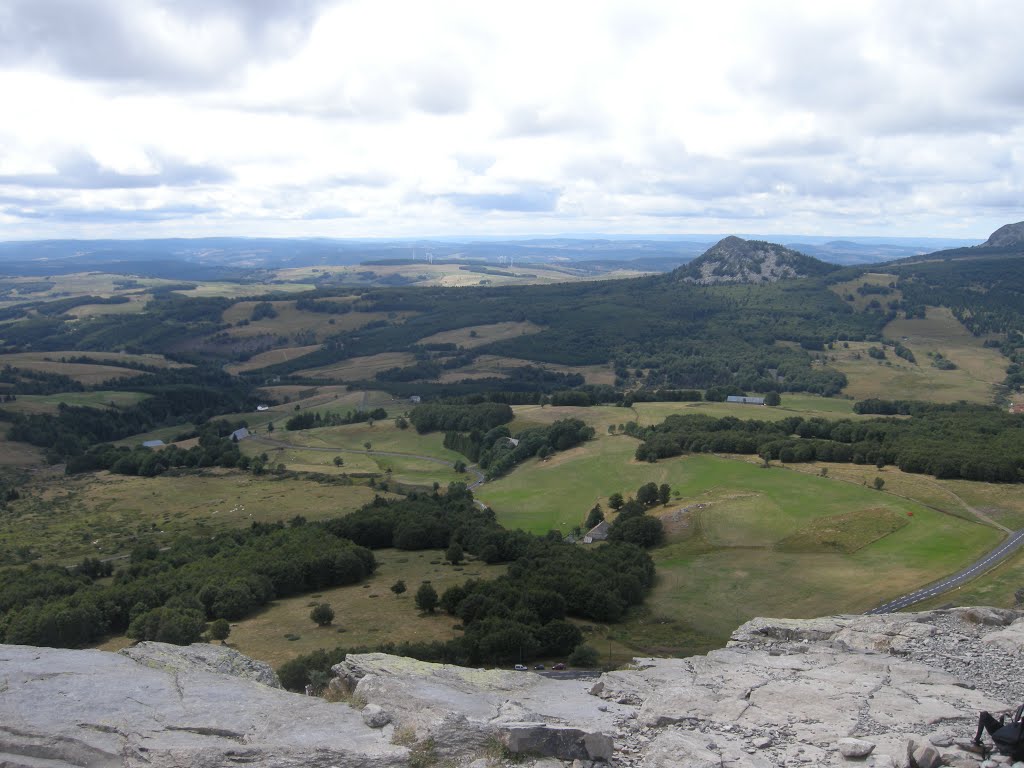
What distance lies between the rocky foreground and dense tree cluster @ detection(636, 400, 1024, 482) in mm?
77378

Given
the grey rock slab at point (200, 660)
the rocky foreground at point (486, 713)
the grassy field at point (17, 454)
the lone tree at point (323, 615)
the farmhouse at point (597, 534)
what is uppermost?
the rocky foreground at point (486, 713)

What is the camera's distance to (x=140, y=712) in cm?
2278

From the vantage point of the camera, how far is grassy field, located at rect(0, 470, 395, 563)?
352 ft

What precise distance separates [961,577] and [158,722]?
68926 millimetres

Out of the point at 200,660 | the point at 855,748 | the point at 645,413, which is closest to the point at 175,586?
the point at 200,660

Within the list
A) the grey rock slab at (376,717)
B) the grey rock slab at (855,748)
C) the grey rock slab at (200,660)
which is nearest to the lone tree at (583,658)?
the grey rock slab at (200,660)

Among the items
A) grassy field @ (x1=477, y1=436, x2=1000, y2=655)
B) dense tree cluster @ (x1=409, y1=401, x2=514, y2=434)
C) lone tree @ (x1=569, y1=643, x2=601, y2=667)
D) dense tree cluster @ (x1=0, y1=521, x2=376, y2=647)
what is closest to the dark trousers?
lone tree @ (x1=569, y1=643, x2=601, y2=667)

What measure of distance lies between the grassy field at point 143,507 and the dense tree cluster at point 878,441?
57.3 meters

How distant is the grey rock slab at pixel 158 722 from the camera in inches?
801

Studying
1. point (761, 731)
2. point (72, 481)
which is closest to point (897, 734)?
point (761, 731)

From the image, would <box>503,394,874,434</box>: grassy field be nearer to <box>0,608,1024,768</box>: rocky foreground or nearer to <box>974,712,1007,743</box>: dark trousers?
<box>0,608,1024,768</box>: rocky foreground

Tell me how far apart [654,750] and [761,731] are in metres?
4.07

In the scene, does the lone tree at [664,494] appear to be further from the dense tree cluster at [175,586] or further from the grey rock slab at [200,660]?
the grey rock slab at [200,660]

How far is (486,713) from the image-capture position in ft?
78.8
